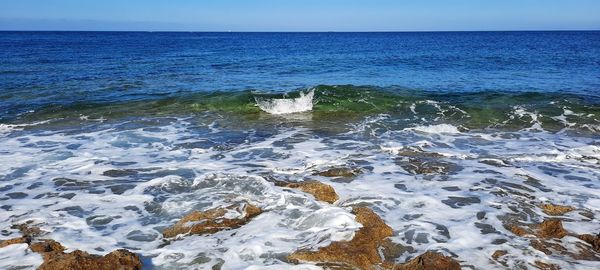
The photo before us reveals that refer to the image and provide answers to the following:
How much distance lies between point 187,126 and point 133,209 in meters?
6.22

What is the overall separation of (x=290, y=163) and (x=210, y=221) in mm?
3151

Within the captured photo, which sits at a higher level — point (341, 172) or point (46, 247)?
point (46, 247)

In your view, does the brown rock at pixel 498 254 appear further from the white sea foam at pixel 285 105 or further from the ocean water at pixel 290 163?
the white sea foam at pixel 285 105

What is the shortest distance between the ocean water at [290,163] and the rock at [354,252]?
0.13m

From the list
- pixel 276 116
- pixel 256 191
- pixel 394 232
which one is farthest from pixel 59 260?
pixel 276 116

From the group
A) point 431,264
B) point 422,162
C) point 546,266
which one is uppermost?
point 431,264

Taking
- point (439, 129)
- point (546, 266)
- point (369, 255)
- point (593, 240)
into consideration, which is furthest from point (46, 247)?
point (439, 129)

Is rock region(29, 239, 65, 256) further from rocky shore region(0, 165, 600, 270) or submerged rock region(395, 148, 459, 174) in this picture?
submerged rock region(395, 148, 459, 174)

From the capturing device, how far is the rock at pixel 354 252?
4.49m

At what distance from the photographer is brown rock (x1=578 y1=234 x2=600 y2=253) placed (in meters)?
4.80

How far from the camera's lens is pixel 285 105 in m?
15.0

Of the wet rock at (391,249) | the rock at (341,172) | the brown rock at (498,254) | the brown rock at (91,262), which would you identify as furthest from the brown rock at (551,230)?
the brown rock at (91,262)

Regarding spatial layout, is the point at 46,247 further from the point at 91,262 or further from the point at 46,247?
the point at 91,262

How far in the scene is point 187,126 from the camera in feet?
40.3
